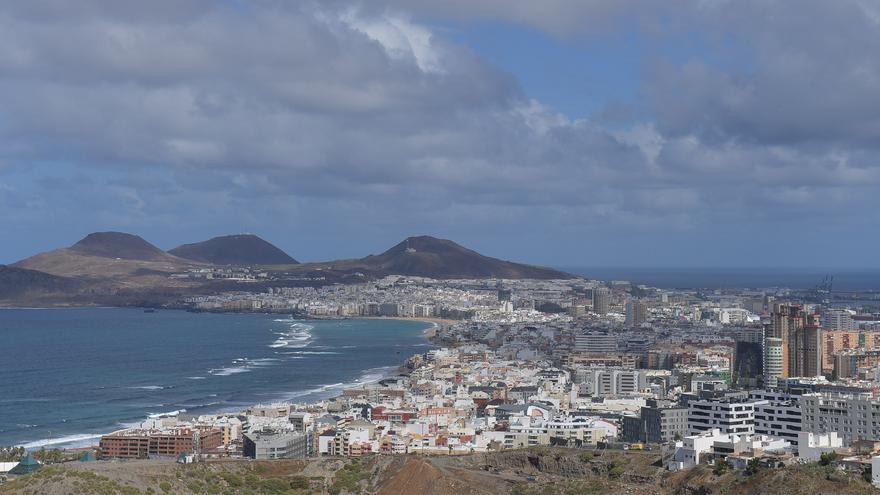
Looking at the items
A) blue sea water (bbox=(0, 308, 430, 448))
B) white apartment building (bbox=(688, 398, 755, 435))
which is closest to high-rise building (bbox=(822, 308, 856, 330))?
blue sea water (bbox=(0, 308, 430, 448))

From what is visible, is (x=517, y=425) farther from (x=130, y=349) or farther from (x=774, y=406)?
(x=130, y=349)

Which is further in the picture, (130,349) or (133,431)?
(130,349)

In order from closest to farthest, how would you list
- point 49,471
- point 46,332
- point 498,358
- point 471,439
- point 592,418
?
1. point 49,471
2. point 471,439
3. point 592,418
4. point 498,358
5. point 46,332

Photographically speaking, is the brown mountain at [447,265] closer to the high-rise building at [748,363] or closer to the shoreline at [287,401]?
the shoreline at [287,401]

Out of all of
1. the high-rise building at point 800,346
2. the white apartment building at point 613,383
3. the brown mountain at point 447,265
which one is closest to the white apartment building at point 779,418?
the high-rise building at point 800,346

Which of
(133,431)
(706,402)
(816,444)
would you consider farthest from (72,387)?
(816,444)

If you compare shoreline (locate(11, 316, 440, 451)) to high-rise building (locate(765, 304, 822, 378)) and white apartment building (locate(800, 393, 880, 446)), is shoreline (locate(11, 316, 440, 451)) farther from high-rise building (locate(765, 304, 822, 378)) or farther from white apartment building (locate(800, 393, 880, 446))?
white apartment building (locate(800, 393, 880, 446))
